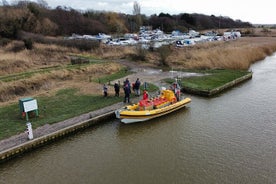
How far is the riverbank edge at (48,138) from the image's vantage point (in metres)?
10.8

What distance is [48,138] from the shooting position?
12086 millimetres

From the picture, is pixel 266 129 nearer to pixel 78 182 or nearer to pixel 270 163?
pixel 270 163

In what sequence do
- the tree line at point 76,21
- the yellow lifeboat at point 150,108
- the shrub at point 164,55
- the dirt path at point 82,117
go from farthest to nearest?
1. the tree line at point 76,21
2. the shrub at point 164,55
3. the yellow lifeboat at point 150,108
4. the dirt path at point 82,117

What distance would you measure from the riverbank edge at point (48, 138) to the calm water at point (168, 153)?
29 centimetres

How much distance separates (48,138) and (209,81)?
14307 mm

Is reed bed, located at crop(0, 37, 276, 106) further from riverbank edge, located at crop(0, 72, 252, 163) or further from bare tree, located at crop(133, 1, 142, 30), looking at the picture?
bare tree, located at crop(133, 1, 142, 30)

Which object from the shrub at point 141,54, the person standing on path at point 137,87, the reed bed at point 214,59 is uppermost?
the shrub at point 141,54

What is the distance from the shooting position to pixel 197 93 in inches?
766

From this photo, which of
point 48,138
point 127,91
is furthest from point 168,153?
point 127,91

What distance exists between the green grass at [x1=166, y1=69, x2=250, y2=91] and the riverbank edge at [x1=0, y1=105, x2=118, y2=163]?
8315mm

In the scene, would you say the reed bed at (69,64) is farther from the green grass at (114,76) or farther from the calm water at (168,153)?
the calm water at (168,153)

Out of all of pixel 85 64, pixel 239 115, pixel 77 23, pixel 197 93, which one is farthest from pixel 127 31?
pixel 239 115

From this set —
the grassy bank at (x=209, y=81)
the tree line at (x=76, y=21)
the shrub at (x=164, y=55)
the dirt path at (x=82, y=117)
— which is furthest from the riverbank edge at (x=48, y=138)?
the tree line at (x=76, y=21)

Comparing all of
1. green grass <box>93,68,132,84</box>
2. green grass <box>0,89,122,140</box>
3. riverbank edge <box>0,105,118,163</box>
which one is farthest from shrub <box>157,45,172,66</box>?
riverbank edge <box>0,105,118,163</box>
